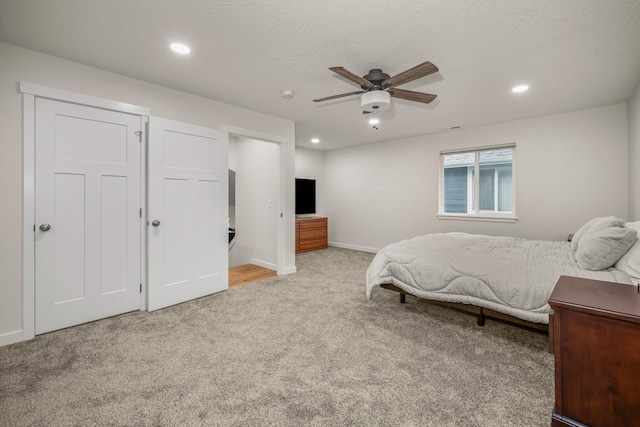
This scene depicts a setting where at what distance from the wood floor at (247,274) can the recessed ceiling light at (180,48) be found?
2.74 metres

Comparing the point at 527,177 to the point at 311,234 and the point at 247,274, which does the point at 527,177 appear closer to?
the point at 311,234

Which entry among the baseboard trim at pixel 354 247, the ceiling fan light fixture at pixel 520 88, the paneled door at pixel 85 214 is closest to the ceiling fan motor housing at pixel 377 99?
the ceiling fan light fixture at pixel 520 88

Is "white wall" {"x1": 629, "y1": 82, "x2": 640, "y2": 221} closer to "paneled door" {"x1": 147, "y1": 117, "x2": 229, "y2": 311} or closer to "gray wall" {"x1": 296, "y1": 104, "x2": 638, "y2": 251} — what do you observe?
"gray wall" {"x1": 296, "y1": 104, "x2": 638, "y2": 251}

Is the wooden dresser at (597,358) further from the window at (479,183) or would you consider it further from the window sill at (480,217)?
the window at (479,183)

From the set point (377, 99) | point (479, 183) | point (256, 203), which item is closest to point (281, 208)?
point (256, 203)

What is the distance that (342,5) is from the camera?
5.76 feet

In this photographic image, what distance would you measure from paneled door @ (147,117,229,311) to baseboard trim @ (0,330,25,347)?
3.00 ft

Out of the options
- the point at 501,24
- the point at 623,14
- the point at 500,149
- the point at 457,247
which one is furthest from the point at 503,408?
the point at 500,149

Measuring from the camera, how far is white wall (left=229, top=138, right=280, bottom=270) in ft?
15.3

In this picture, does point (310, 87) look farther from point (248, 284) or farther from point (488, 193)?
point (488, 193)

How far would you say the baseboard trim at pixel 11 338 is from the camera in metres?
2.22

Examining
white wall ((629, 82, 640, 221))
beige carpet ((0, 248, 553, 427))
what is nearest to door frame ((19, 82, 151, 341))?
beige carpet ((0, 248, 553, 427))

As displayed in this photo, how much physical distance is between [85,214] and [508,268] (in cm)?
376

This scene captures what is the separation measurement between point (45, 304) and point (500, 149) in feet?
19.8
